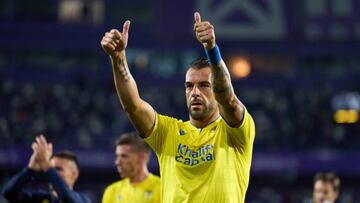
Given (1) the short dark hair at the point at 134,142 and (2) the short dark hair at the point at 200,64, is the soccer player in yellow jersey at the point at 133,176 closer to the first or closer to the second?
(1) the short dark hair at the point at 134,142

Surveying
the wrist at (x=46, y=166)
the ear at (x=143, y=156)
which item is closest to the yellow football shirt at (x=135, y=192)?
the ear at (x=143, y=156)

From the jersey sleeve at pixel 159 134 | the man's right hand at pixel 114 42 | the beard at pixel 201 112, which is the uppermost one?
the man's right hand at pixel 114 42

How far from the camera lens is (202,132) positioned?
4.64 metres

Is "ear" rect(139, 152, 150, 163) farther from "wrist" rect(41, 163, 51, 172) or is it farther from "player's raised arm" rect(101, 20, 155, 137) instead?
"player's raised arm" rect(101, 20, 155, 137)

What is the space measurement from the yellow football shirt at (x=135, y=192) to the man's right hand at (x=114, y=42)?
9.90 feet

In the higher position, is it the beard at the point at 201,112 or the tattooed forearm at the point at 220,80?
the tattooed forearm at the point at 220,80

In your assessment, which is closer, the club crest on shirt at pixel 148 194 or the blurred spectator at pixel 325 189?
the club crest on shirt at pixel 148 194

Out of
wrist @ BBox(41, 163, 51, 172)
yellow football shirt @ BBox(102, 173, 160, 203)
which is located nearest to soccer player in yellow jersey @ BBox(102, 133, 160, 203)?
yellow football shirt @ BBox(102, 173, 160, 203)

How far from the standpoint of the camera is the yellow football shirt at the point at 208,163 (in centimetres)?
445

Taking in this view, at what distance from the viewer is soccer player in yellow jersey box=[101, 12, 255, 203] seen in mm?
4422

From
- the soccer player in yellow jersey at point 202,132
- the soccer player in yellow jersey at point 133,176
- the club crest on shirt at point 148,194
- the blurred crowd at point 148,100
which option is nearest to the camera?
the soccer player in yellow jersey at point 202,132

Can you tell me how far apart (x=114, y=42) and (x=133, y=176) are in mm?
3222

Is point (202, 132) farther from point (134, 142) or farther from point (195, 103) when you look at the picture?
point (134, 142)

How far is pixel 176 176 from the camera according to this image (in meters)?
4.55
